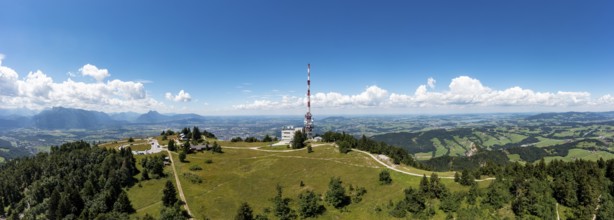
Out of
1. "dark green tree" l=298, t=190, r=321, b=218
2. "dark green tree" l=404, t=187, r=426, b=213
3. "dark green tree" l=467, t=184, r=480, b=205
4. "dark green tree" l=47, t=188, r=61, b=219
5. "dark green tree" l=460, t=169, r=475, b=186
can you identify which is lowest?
"dark green tree" l=47, t=188, r=61, b=219

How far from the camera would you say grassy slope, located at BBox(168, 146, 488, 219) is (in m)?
86.7

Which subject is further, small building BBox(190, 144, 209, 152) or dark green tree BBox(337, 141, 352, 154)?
small building BBox(190, 144, 209, 152)

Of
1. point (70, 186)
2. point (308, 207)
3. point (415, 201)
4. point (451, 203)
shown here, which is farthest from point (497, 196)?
point (70, 186)

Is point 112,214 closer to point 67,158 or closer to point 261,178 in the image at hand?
point 261,178

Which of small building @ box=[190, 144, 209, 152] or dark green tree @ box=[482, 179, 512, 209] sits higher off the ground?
small building @ box=[190, 144, 209, 152]

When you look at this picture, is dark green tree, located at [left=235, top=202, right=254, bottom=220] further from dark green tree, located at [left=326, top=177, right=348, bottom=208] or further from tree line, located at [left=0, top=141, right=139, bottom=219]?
tree line, located at [left=0, top=141, right=139, bottom=219]

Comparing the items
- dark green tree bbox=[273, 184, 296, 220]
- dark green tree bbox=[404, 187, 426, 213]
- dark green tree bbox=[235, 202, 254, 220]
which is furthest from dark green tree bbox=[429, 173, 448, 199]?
dark green tree bbox=[235, 202, 254, 220]

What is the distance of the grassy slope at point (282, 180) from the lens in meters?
86.7

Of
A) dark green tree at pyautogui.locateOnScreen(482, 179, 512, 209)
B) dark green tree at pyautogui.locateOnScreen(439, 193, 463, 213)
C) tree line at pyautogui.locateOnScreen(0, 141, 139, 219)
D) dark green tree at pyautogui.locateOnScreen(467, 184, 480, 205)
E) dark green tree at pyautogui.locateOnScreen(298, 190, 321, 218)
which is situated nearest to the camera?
dark green tree at pyautogui.locateOnScreen(482, 179, 512, 209)

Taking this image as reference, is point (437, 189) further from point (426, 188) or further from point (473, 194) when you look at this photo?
point (473, 194)

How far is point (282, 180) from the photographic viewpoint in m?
110

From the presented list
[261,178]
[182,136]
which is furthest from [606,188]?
[182,136]

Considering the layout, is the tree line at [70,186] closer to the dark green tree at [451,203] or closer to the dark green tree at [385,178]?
the dark green tree at [385,178]

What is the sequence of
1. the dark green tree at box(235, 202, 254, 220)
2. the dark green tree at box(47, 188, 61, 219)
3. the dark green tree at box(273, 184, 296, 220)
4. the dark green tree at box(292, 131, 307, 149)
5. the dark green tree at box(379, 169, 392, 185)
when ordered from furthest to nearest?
the dark green tree at box(292, 131, 307, 149)
the dark green tree at box(47, 188, 61, 219)
the dark green tree at box(379, 169, 392, 185)
the dark green tree at box(273, 184, 296, 220)
the dark green tree at box(235, 202, 254, 220)
